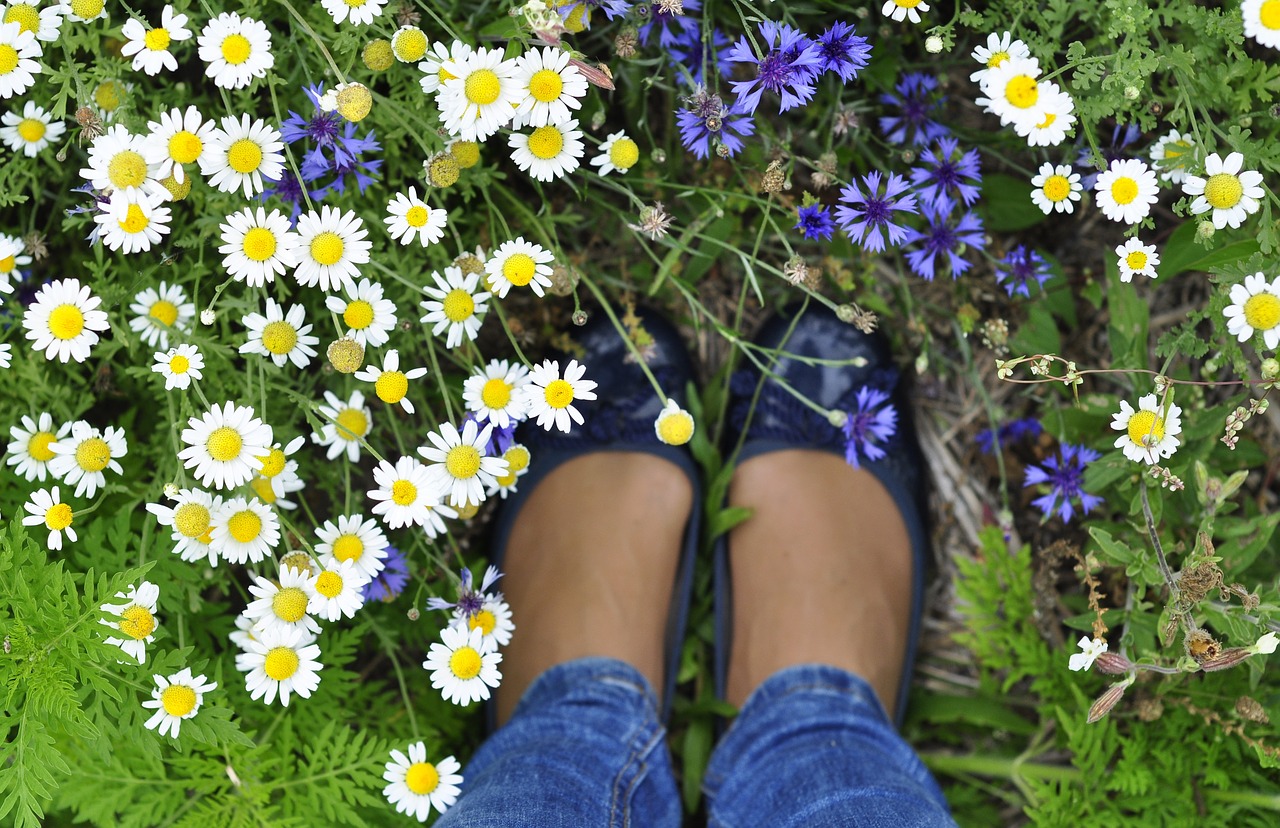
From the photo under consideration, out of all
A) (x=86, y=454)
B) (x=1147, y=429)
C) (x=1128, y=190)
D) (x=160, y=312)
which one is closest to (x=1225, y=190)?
(x=1128, y=190)

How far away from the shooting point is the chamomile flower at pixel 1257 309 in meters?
1.22

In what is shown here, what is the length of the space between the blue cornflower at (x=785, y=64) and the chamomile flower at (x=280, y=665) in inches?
37.3

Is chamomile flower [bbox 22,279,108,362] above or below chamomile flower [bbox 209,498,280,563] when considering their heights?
above

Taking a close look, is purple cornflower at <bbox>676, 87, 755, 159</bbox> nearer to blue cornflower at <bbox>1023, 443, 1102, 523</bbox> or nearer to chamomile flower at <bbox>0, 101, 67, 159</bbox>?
blue cornflower at <bbox>1023, 443, 1102, 523</bbox>

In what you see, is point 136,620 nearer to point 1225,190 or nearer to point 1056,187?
point 1056,187

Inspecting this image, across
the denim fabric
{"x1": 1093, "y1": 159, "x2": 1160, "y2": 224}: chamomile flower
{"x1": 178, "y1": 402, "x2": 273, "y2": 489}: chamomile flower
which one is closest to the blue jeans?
the denim fabric

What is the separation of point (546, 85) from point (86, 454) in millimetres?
801

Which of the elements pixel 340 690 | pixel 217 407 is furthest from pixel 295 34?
pixel 340 690

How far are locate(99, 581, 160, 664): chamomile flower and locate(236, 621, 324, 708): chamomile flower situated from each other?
12cm

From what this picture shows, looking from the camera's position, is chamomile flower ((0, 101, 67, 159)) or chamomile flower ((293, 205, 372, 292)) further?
chamomile flower ((0, 101, 67, 159))

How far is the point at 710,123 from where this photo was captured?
1368mm

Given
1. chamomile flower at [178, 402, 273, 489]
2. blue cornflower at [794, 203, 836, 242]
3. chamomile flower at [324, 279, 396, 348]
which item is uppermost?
blue cornflower at [794, 203, 836, 242]

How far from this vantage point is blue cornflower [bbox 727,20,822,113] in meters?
1.31

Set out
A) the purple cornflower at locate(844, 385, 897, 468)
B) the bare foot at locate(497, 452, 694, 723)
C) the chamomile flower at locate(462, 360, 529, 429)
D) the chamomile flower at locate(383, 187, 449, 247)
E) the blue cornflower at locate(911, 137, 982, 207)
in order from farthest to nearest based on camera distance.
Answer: the bare foot at locate(497, 452, 694, 723), the purple cornflower at locate(844, 385, 897, 468), the blue cornflower at locate(911, 137, 982, 207), the chamomile flower at locate(462, 360, 529, 429), the chamomile flower at locate(383, 187, 449, 247)
